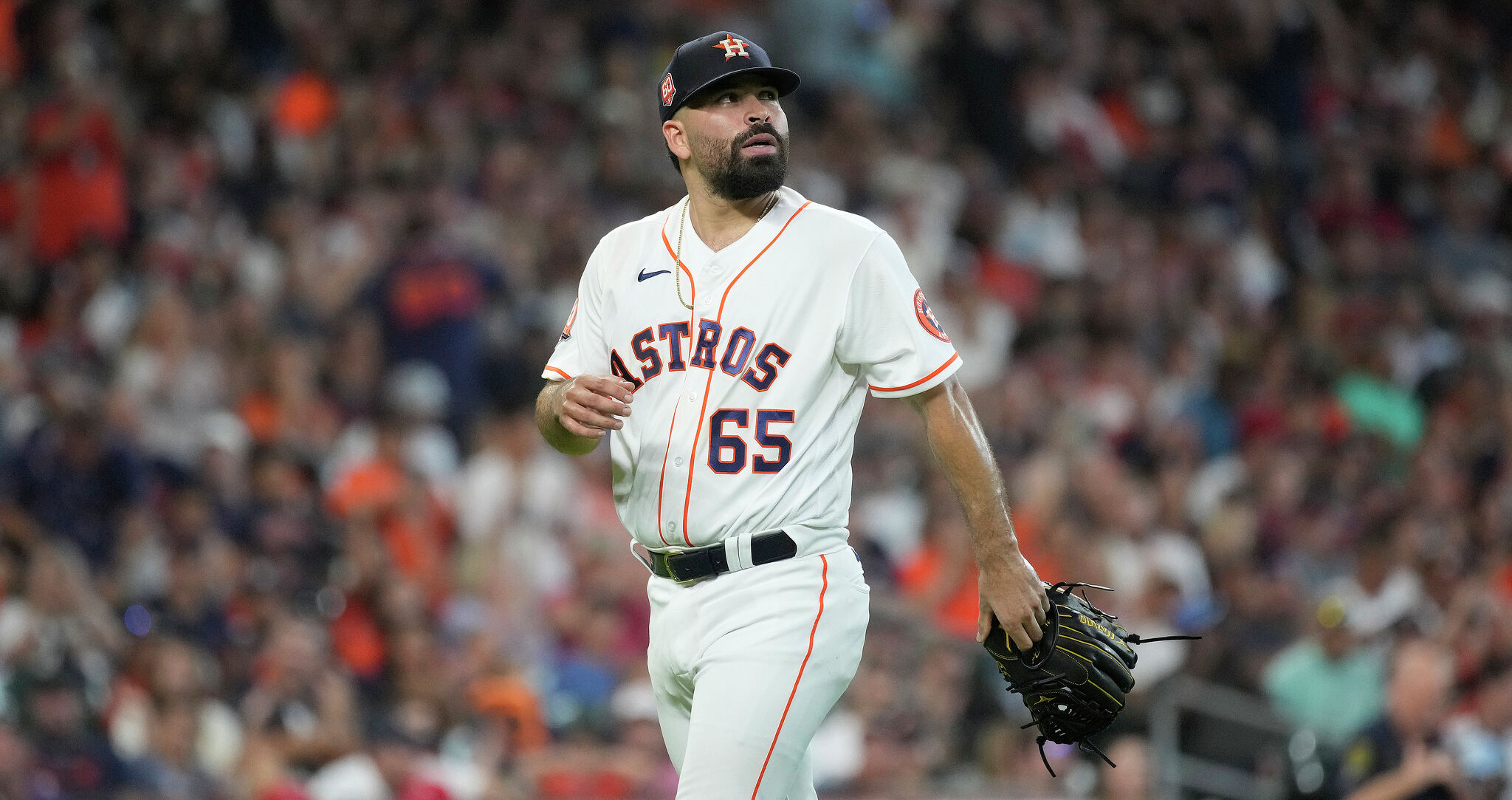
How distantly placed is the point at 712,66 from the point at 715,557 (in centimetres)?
107

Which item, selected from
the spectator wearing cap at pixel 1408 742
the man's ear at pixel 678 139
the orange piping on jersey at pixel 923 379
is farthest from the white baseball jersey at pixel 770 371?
the spectator wearing cap at pixel 1408 742

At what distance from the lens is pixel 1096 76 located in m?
13.3

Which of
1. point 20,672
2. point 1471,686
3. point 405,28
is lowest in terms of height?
point 20,672

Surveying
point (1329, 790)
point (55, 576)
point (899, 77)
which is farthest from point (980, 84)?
point (55, 576)

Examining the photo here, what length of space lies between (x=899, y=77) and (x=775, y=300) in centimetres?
906

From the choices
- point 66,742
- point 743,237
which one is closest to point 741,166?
point 743,237

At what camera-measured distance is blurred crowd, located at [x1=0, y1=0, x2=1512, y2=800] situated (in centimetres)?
759

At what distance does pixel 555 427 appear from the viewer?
4.00 m

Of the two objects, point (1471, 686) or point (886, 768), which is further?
point (1471, 686)

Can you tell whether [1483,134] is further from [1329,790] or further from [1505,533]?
[1329,790]

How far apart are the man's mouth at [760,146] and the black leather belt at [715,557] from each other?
2.74ft

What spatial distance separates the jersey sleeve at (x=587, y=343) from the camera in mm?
4129

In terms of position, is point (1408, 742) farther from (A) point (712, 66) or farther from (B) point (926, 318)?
(A) point (712, 66)

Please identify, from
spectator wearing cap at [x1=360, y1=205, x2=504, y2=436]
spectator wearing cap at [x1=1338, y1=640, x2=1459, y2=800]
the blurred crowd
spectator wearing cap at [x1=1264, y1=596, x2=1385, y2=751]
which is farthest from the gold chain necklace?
spectator wearing cap at [x1=360, y1=205, x2=504, y2=436]
